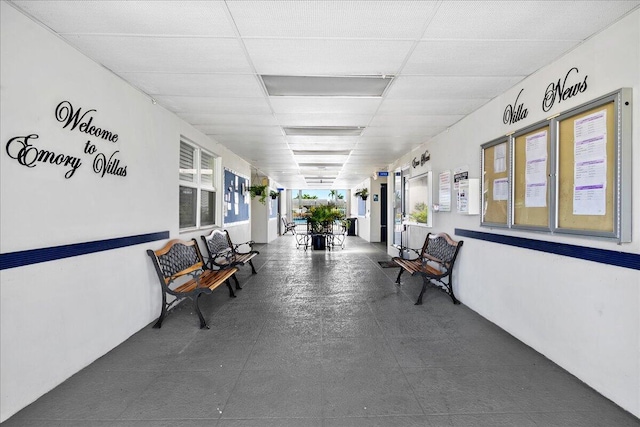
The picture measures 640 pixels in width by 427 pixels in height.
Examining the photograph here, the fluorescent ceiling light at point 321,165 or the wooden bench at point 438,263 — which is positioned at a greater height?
the fluorescent ceiling light at point 321,165

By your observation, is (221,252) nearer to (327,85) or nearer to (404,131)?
(327,85)

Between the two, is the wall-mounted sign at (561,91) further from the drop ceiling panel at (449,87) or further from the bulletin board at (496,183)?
the bulletin board at (496,183)

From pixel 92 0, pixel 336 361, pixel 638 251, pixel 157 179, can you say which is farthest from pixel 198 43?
pixel 638 251

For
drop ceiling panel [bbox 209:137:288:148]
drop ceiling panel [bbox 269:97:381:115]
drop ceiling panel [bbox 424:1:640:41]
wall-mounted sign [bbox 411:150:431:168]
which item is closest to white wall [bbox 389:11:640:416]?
drop ceiling panel [bbox 424:1:640:41]

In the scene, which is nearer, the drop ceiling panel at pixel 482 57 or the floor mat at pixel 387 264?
the drop ceiling panel at pixel 482 57

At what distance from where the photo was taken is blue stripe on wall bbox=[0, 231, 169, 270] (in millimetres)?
2027

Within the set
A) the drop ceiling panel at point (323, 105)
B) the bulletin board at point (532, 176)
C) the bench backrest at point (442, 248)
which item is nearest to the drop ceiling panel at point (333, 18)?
the drop ceiling panel at point (323, 105)

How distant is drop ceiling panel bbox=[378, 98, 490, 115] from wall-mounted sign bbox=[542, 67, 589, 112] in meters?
0.91

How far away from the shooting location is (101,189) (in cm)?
284

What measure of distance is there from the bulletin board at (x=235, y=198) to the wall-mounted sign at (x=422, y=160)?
3.89 metres

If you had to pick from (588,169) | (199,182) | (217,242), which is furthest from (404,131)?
(217,242)

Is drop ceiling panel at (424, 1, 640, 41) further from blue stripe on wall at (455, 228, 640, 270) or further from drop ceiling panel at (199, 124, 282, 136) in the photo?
drop ceiling panel at (199, 124, 282, 136)

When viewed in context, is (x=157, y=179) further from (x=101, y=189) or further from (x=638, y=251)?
(x=638, y=251)

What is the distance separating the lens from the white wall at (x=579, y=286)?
6.81ft
